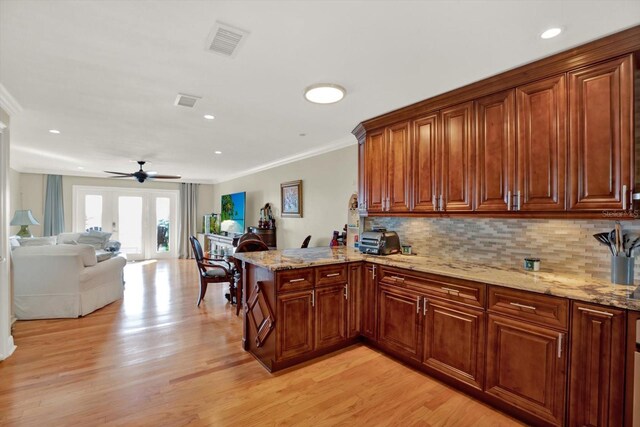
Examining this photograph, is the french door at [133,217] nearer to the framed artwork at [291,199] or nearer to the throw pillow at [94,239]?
the throw pillow at [94,239]

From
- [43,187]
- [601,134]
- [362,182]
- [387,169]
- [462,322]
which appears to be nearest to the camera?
[601,134]

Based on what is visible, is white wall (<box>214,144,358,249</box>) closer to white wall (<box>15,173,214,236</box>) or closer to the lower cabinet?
the lower cabinet

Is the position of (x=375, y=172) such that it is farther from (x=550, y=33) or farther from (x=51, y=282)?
(x=51, y=282)

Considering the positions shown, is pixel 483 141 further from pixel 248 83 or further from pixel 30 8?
pixel 30 8

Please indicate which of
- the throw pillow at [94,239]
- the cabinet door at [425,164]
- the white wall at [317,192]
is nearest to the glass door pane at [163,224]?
the throw pillow at [94,239]

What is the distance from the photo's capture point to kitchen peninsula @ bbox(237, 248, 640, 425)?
1.68 meters

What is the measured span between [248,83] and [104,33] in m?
0.99

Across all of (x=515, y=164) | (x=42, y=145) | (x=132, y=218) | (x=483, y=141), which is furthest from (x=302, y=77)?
(x=132, y=218)

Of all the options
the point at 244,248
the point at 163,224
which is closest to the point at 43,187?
the point at 163,224

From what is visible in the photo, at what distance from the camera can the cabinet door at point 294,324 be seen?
2.51 meters

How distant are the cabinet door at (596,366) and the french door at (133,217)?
31.5 feet

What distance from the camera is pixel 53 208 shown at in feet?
24.2

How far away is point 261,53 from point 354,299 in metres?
Result: 2.34

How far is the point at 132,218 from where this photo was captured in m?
8.59
